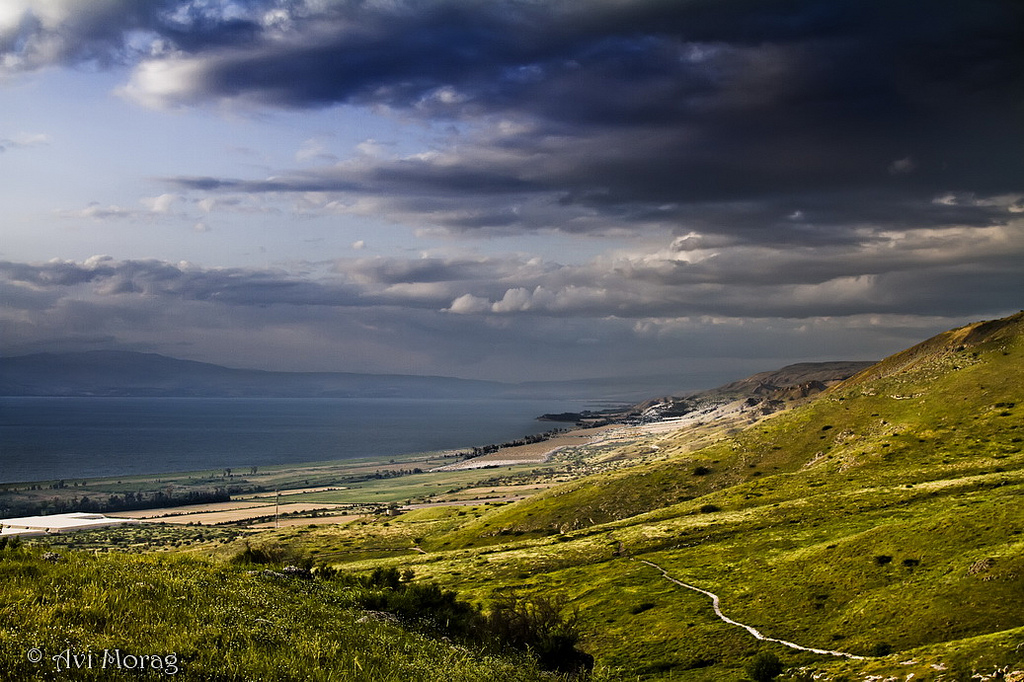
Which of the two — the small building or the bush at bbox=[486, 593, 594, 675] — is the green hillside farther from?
the small building

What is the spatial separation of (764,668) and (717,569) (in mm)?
24790

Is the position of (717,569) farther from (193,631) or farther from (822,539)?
(193,631)

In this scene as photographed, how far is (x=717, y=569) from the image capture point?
2442 inches

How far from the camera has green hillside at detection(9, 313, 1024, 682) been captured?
68.2 ft

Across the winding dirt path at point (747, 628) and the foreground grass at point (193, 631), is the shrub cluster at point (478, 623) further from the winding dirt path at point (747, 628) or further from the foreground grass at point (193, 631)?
the winding dirt path at point (747, 628)

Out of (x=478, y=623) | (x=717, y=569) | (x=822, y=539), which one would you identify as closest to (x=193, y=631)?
(x=478, y=623)

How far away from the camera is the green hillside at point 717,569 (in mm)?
20781

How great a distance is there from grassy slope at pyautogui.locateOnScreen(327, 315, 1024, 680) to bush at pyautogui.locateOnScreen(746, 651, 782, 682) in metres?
1.16

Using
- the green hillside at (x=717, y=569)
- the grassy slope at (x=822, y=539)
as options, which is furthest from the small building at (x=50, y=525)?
the grassy slope at (x=822, y=539)

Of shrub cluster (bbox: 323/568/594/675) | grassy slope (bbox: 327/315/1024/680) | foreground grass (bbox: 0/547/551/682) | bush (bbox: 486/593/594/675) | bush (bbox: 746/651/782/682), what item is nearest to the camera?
foreground grass (bbox: 0/547/551/682)

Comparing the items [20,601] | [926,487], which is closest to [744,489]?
[926,487]

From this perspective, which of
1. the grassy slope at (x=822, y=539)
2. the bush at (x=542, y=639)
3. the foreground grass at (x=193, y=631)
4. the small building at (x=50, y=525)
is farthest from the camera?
the small building at (x=50, y=525)

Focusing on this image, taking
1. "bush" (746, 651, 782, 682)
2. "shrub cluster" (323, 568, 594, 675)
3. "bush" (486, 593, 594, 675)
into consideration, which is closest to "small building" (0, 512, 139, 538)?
"shrub cluster" (323, 568, 594, 675)

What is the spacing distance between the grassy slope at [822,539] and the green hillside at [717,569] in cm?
28
